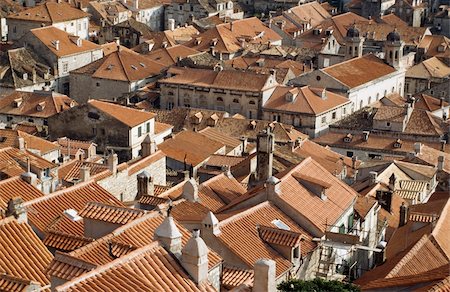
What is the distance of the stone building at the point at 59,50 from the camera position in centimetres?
8862

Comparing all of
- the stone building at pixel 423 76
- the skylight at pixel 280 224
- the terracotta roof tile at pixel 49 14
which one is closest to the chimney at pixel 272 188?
the skylight at pixel 280 224

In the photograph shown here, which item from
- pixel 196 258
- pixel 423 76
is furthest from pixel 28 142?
pixel 423 76

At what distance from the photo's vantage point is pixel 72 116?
59.8 m

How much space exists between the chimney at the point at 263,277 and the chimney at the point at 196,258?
108cm

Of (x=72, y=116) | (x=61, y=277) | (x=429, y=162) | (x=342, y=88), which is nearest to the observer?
(x=61, y=277)

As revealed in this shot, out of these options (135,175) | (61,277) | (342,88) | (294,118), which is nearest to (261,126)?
(294,118)

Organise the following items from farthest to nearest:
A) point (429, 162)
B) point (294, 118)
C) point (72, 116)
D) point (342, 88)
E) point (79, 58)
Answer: point (79, 58)
point (342, 88)
point (294, 118)
point (72, 116)
point (429, 162)

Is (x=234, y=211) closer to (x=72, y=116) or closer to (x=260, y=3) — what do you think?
(x=72, y=116)

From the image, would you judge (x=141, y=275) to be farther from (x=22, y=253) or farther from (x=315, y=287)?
(x=315, y=287)

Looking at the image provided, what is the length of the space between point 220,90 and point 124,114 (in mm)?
16777

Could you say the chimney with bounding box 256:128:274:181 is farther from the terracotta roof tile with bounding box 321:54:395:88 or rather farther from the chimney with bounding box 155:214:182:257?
the terracotta roof tile with bounding box 321:54:395:88

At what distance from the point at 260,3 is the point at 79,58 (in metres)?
46.9

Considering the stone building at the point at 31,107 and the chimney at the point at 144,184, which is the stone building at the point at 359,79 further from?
the chimney at the point at 144,184

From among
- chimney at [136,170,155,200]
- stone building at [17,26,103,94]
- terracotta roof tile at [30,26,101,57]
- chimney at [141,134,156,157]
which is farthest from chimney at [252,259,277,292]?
terracotta roof tile at [30,26,101,57]
